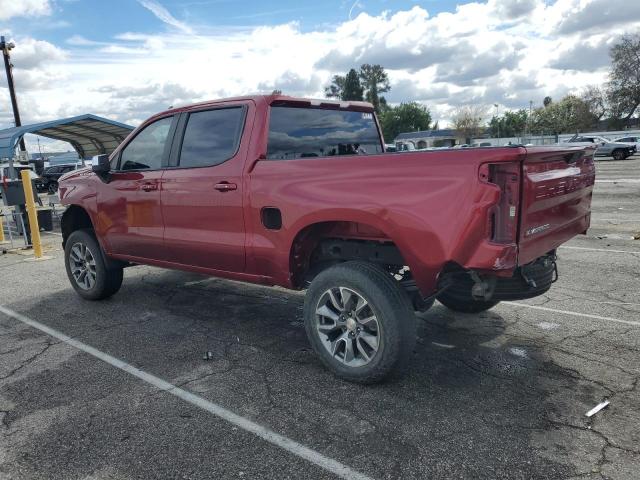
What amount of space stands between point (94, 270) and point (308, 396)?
355 cm

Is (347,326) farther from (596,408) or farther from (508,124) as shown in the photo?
(508,124)

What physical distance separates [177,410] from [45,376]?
1.35 meters

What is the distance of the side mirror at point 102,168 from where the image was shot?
536 cm

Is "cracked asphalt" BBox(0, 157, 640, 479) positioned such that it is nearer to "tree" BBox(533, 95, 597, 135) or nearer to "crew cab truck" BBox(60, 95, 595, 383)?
"crew cab truck" BBox(60, 95, 595, 383)

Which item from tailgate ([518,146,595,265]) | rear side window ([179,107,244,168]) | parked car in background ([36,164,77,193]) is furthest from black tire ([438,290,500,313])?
parked car in background ([36,164,77,193])

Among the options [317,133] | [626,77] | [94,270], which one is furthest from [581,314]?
[626,77]

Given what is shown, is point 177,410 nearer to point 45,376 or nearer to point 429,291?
point 45,376

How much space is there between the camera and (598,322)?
15.7 feet

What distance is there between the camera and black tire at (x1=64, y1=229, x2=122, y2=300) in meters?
5.87

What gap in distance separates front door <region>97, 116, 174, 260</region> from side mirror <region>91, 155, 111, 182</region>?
6 cm

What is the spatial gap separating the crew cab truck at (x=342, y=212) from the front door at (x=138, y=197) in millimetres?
18

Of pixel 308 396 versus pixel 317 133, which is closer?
pixel 308 396

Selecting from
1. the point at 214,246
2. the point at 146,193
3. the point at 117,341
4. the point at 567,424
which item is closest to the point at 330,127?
the point at 214,246

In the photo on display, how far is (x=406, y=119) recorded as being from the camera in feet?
393
